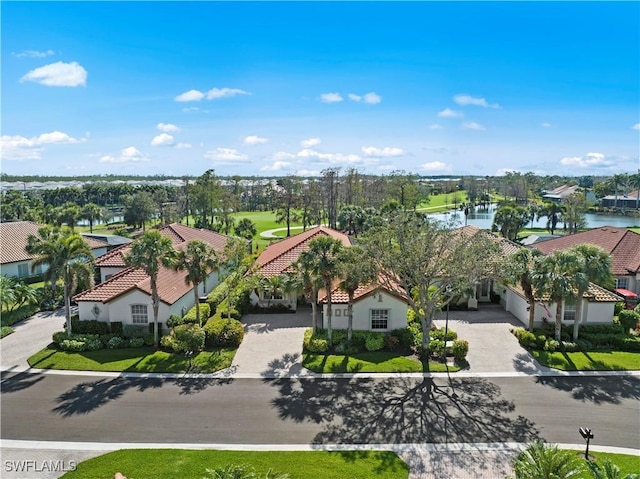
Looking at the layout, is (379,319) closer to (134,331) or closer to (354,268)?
(354,268)

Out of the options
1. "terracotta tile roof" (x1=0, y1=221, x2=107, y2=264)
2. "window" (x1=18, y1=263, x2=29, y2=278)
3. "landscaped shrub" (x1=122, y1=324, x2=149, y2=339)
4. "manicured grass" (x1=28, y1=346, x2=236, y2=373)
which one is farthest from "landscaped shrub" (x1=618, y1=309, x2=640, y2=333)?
"window" (x1=18, y1=263, x2=29, y2=278)

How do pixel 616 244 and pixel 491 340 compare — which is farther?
pixel 616 244

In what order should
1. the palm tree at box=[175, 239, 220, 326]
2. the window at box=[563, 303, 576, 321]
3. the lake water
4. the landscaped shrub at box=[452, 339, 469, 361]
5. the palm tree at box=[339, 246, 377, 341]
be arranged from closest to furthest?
the palm tree at box=[339, 246, 377, 341] < the landscaped shrub at box=[452, 339, 469, 361] < the palm tree at box=[175, 239, 220, 326] < the window at box=[563, 303, 576, 321] < the lake water

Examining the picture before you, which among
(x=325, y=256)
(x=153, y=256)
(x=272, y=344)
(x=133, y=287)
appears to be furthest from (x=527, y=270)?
(x=133, y=287)

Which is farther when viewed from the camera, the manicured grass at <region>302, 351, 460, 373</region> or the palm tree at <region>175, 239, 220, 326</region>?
the palm tree at <region>175, 239, 220, 326</region>

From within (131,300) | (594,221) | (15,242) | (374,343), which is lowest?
(374,343)

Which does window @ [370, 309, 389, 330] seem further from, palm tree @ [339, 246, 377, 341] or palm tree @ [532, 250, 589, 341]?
palm tree @ [532, 250, 589, 341]

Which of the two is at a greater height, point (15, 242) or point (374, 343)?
point (15, 242)

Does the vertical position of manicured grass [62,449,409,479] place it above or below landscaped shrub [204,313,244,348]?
below

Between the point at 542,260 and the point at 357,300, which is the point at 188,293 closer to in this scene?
the point at 357,300
